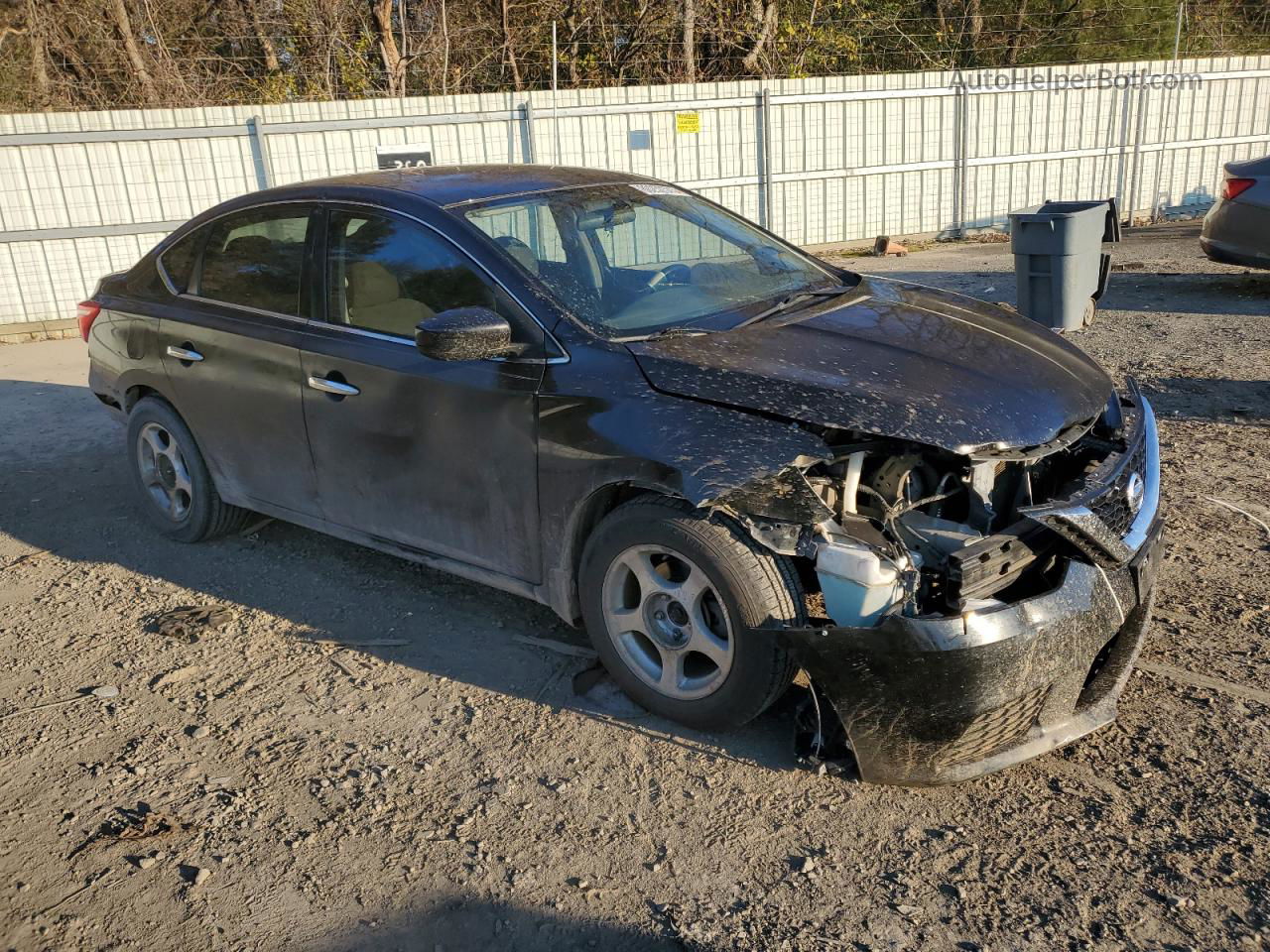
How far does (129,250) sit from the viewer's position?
1173cm

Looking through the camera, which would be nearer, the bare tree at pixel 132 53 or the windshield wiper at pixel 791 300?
the windshield wiper at pixel 791 300

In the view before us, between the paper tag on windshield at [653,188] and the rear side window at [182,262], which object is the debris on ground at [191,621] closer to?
the rear side window at [182,262]

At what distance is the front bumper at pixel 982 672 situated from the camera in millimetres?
3041

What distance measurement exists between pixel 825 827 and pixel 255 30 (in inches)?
647

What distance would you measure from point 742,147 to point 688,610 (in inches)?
458

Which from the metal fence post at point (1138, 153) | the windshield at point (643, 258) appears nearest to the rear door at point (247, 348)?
the windshield at point (643, 258)

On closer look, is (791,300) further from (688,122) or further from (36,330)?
(688,122)

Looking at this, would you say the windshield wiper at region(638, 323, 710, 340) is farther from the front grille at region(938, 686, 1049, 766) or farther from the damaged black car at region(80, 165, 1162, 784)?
the front grille at region(938, 686, 1049, 766)

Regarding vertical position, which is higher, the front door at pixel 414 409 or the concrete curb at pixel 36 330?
the front door at pixel 414 409

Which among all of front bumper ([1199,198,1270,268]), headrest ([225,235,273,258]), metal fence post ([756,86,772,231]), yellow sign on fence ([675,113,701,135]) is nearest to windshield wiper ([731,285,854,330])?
headrest ([225,235,273,258])

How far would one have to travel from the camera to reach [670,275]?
14.2 feet

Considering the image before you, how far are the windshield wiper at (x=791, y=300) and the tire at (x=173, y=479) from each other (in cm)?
287

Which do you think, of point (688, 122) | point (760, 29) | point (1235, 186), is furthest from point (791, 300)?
point (760, 29)

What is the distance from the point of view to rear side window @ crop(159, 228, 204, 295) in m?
5.33
